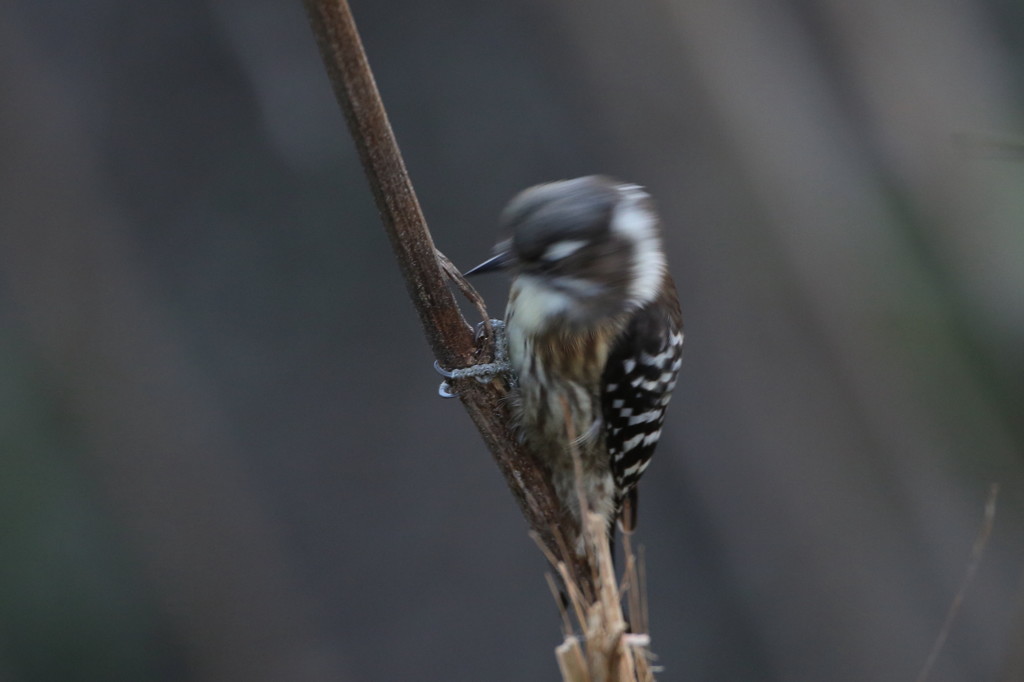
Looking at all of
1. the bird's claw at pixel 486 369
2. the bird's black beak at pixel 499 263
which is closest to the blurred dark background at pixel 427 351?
the bird's claw at pixel 486 369

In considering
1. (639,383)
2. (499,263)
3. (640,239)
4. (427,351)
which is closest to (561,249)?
(499,263)

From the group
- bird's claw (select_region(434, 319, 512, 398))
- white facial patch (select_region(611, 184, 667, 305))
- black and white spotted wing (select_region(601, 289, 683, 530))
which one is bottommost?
black and white spotted wing (select_region(601, 289, 683, 530))

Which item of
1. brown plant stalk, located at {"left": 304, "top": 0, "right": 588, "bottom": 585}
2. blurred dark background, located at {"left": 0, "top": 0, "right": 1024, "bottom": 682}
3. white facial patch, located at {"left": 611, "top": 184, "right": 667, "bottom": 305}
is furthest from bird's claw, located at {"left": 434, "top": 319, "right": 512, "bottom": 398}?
blurred dark background, located at {"left": 0, "top": 0, "right": 1024, "bottom": 682}

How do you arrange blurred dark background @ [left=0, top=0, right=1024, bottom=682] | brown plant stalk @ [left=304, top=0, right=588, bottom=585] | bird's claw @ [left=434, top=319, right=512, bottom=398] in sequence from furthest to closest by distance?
blurred dark background @ [left=0, top=0, right=1024, bottom=682] < bird's claw @ [left=434, top=319, right=512, bottom=398] < brown plant stalk @ [left=304, top=0, right=588, bottom=585]

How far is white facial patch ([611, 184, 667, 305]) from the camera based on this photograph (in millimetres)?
1646

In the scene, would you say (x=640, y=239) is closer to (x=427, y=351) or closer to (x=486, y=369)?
(x=486, y=369)

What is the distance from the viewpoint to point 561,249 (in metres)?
1.54

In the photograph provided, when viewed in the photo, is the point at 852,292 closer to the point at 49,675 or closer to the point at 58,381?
the point at 58,381

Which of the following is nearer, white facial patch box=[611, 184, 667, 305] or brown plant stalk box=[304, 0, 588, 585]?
brown plant stalk box=[304, 0, 588, 585]

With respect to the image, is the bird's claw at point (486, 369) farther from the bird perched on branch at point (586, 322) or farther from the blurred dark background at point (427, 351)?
the blurred dark background at point (427, 351)

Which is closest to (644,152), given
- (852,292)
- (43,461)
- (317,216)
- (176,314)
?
(852,292)

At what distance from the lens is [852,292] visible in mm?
2881

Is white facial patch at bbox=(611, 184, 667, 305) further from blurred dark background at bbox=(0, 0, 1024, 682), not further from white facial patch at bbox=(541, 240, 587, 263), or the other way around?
blurred dark background at bbox=(0, 0, 1024, 682)

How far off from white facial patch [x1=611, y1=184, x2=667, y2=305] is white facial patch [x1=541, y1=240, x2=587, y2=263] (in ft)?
0.32
